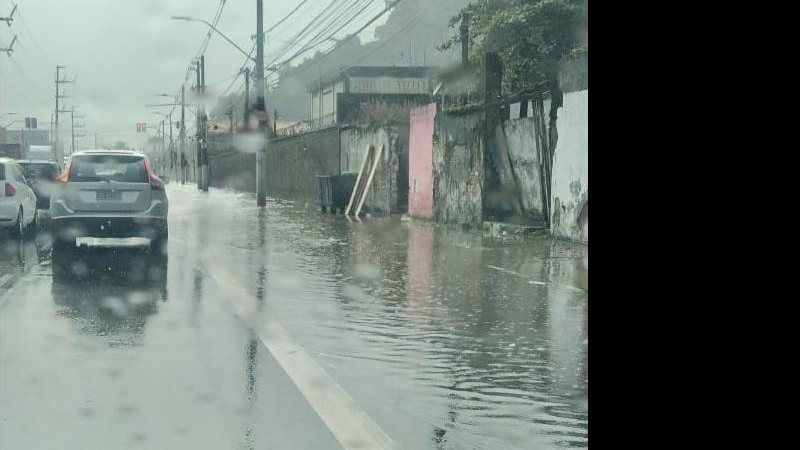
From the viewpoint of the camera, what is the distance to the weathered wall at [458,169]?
23.0m

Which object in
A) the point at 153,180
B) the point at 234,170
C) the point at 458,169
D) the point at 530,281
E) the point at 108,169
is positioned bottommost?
the point at 530,281

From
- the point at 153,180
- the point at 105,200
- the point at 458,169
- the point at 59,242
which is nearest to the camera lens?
the point at 105,200


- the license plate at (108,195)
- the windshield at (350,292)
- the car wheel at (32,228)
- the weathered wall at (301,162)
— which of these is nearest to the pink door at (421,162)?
the windshield at (350,292)

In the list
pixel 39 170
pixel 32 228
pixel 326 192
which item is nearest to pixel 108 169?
pixel 32 228

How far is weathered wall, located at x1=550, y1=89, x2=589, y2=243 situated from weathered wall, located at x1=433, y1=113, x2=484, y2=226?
3.50 meters

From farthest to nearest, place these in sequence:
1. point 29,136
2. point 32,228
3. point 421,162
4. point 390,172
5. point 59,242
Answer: point 29,136, point 390,172, point 421,162, point 32,228, point 59,242

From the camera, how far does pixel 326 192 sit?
32469mm

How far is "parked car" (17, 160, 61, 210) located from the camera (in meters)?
26.0

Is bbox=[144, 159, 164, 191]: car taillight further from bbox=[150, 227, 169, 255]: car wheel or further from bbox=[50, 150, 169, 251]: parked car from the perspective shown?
bbox=[150, 227, 169, 255]: car wheel

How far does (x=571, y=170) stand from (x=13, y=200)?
402 inches

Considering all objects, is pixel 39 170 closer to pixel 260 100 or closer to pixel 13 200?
pixel 260 100
